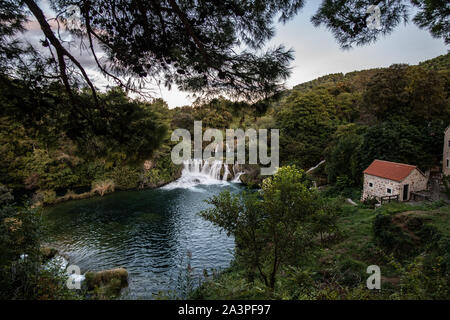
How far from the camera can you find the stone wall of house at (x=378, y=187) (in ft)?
46.4

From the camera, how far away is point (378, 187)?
592 inches

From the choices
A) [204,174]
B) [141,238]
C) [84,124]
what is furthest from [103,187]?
[84,124]

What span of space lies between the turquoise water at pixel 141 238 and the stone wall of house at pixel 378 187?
9862mm

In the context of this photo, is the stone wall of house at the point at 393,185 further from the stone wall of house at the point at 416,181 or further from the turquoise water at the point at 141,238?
the turquoise water at the point at 141,238

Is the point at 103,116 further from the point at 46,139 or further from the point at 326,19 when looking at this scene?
the point at 326,19

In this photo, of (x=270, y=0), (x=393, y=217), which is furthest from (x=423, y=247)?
(x=270, y=0)

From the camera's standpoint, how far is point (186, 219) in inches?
608

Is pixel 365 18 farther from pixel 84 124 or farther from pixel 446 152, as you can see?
pixel 446 152

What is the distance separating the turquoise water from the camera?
1004 centimetres

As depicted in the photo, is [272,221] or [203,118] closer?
[272,221]

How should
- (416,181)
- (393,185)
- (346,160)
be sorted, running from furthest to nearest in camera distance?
(346,160) → (416,181) → (393,185)

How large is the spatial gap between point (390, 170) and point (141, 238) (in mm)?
15396
